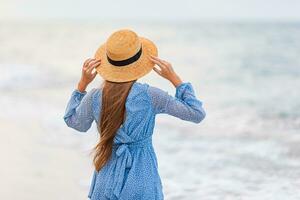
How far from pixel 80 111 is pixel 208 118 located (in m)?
5.14

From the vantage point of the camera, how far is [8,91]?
949cm

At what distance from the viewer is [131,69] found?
2.68 meters

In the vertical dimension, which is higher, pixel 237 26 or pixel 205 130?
pixel 237 26

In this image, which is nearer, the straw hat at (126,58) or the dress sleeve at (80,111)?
the straw hat at (126,58)

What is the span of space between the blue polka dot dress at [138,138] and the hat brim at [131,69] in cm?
6

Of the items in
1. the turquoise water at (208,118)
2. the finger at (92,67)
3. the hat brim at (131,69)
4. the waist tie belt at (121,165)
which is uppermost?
the turquoise water at (208,118)

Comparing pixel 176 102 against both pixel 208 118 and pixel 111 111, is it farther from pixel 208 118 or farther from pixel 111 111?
pixel 208 118

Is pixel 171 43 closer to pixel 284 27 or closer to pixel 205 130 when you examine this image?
pixel 284 27

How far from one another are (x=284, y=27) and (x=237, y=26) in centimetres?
376

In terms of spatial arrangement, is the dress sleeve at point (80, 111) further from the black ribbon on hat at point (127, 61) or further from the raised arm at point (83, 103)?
the black ribbon on hat at point (127, 61)

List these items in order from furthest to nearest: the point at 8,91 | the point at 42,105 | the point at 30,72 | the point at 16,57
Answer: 1. the point at 16,57
2. the point at 30,72
3. the point at 8,91
4. the point at 42,105

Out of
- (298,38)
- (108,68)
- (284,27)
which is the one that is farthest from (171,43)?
(108,68)

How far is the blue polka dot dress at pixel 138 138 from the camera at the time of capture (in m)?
2.69

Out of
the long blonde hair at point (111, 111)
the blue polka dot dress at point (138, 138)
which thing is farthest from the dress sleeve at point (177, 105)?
the long blonde hair at point (111, 111)
